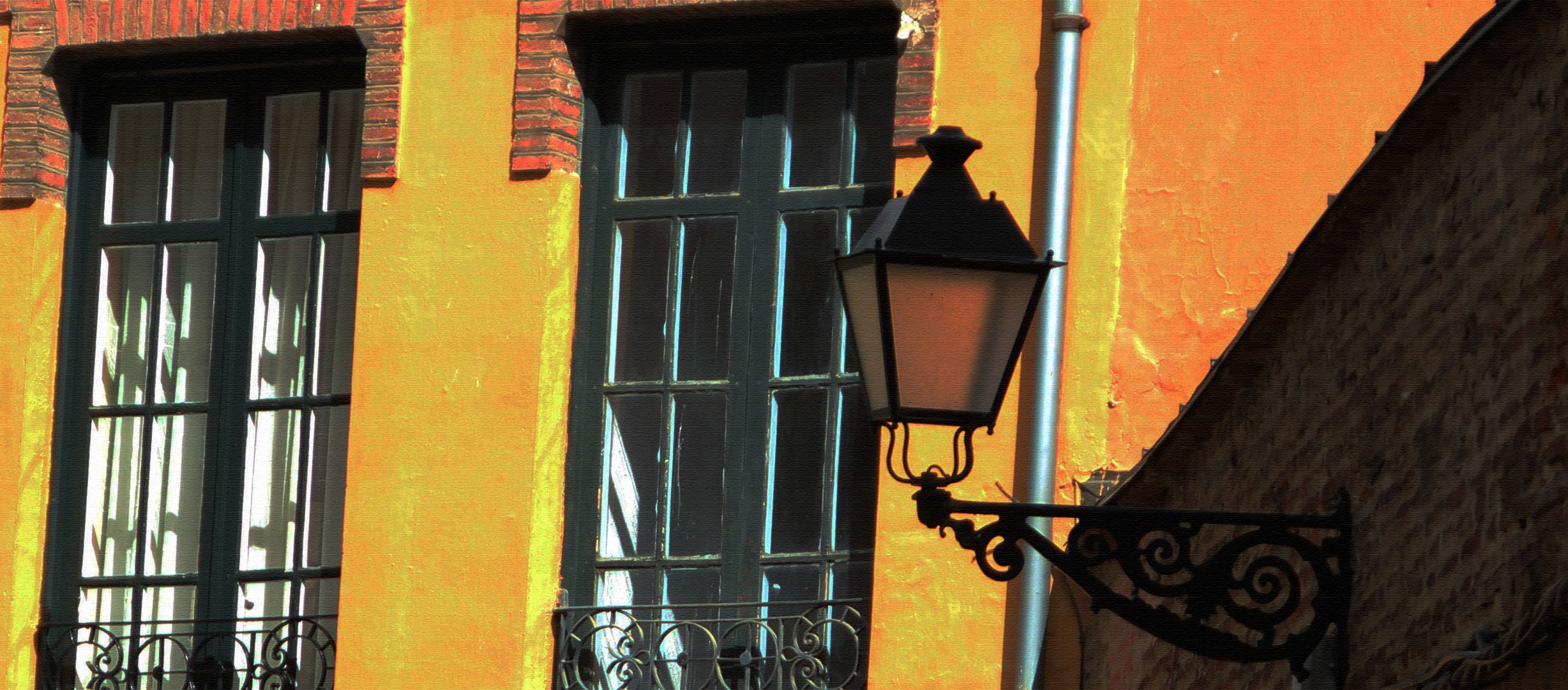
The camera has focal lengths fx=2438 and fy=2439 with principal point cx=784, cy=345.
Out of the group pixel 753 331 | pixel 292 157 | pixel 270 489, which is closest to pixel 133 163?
pixel 292 157

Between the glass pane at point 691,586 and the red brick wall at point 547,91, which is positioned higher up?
the red brick wall at point 547,91

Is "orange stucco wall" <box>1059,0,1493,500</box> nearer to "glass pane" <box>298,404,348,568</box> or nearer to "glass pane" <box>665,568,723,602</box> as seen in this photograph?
"glass pane" <box>665,568,723,602</box>

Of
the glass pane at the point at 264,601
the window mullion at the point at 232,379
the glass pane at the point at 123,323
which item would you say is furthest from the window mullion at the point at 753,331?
the glass pane at the point at 123,323

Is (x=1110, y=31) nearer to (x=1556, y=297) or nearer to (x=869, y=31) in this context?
(x=869, y=31)

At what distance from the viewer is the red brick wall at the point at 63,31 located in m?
9.68

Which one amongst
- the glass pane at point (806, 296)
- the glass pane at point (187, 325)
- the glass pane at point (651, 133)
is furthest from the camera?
the glass pane at point (187, 325)

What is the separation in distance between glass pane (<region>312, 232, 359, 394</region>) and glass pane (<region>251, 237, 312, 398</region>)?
3.3 inches

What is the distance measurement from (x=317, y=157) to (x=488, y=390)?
1.47 meters

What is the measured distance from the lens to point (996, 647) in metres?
8.25

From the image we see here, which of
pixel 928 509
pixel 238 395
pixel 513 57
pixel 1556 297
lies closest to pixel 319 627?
pixel 238 395

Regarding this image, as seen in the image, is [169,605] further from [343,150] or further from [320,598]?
[343,150]

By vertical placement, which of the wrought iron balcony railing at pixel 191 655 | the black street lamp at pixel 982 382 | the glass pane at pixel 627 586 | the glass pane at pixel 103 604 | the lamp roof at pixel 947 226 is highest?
the lamp roof at pixel 947 226

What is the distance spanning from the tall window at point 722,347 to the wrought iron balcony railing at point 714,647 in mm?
11

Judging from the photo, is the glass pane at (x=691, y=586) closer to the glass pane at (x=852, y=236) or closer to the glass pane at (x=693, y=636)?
the glass pane at (x=693, y=636)
